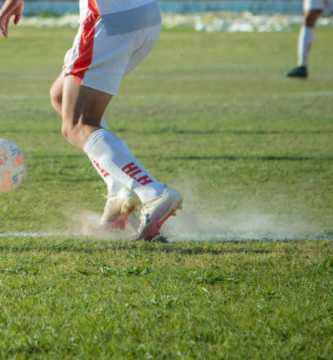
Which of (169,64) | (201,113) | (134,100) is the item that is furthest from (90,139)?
(169,64)

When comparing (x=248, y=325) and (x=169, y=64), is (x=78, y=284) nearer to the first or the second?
(x=248, y=325)

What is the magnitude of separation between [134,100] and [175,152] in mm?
3843

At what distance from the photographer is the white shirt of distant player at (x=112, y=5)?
2889 millimetres

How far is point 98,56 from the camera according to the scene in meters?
2.89

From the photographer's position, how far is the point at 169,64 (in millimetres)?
15922

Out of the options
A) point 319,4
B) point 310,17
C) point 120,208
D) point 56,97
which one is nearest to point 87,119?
point 56,97

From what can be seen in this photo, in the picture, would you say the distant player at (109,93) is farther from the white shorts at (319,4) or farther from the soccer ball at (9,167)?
the white shorts at (319,4)

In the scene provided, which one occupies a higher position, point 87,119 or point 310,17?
point 87,119

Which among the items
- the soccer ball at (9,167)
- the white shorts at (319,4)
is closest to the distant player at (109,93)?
the soccer ball at (9,167)

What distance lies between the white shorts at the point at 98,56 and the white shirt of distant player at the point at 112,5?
0.05m

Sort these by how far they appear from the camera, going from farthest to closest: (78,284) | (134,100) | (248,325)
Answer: (134,100) < (78,284) < (248,325)

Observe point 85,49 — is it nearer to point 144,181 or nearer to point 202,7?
point 144,181

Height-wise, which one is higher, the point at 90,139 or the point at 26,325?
the point at 90,139

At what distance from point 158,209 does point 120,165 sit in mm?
331
